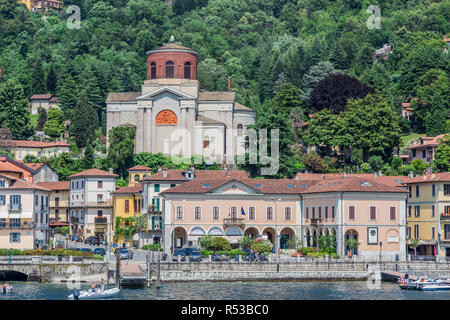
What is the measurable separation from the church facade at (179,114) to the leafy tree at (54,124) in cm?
1668

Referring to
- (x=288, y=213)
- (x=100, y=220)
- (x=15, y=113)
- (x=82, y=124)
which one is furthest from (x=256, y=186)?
(x=15, y=113)

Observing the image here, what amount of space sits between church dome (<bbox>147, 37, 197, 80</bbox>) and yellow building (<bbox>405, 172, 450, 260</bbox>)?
133ft

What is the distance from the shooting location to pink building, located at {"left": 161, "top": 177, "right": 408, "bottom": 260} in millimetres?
81062

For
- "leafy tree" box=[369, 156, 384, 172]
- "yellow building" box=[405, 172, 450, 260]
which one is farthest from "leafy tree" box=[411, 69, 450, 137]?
"yellow building" box=[405, 172, 450, 260]

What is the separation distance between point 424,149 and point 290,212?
2569 cm

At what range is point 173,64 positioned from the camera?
120250 millimetres

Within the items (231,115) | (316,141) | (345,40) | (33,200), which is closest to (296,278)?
(33,200)

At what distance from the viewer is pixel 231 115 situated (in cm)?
11988

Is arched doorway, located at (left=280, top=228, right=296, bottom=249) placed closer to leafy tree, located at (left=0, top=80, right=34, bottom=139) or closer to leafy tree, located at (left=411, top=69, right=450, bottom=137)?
leafy tree, located at (left=411, top=69, right=450, bottom=137)

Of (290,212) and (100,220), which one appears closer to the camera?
(290,212)

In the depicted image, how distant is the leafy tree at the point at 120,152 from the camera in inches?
4338

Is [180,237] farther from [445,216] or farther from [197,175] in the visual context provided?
[445,216]

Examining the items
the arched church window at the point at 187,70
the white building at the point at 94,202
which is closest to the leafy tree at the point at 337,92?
the arched church window at the point at 187,70

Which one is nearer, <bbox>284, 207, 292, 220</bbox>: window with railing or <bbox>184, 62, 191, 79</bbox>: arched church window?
<bbox>284, 207, 292, 220</bbox>: window with railing
